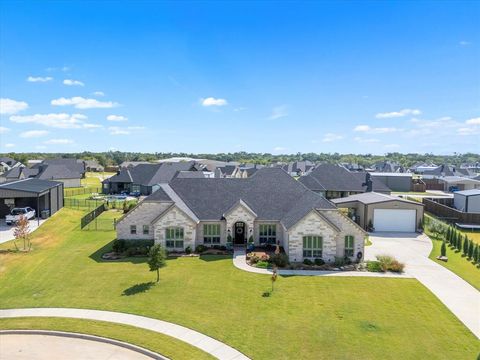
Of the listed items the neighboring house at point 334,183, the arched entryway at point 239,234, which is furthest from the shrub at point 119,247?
the neighboring house at point 334,183

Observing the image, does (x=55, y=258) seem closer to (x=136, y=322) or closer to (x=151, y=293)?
(x=151, y=293)

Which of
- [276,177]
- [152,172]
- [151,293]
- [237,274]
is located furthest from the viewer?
[152,172]

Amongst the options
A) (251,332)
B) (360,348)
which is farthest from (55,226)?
(360,348)

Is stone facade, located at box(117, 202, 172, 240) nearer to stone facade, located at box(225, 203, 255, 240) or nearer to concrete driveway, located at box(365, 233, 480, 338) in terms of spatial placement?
stone facade, located at box(225, 203, 255, 240)

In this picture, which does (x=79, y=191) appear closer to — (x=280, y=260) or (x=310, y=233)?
(x=280, y=260)

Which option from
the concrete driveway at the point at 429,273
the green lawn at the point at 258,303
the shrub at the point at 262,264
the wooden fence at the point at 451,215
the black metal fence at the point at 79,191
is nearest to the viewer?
the green lawn at the point at 258,303

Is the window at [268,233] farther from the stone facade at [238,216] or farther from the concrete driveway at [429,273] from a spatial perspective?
the concrete driveway at [429,273]

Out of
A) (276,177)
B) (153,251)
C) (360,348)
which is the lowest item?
(360,348)
